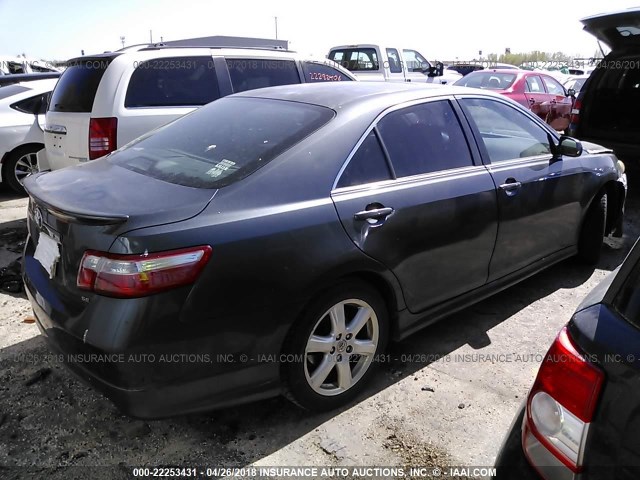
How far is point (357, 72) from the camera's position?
40.2 feet

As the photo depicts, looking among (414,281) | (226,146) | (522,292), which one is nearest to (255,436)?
(414,281)

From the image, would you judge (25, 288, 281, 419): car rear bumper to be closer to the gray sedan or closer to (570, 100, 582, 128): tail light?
the gray sedan

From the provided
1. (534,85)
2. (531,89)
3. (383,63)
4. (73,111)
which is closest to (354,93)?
(73,111)

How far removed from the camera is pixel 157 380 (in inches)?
81.7

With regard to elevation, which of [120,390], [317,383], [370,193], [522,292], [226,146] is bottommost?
[522,292]

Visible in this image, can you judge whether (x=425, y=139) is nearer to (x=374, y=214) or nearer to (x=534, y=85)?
(x=374, y=214)

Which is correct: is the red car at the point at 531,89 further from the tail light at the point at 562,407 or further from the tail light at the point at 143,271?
the tail light at the point at 562,407

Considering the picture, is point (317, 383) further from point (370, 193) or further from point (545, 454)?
point (545, 454)

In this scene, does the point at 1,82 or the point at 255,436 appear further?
the point at 1,82

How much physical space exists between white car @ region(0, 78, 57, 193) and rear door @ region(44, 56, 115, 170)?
1647mm

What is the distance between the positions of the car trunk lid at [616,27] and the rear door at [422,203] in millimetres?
3840

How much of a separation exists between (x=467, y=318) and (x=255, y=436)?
1.83 m

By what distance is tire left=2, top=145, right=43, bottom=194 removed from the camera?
6707mm

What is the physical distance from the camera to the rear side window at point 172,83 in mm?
4965
